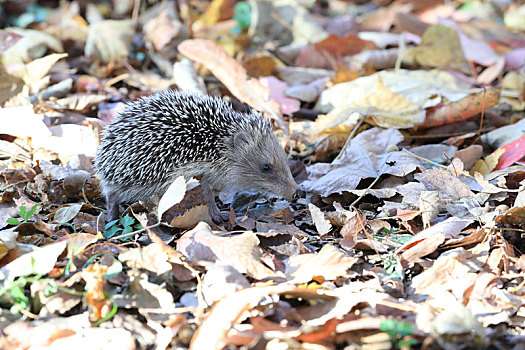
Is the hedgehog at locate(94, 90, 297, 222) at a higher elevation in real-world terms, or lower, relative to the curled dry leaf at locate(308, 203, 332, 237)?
higher

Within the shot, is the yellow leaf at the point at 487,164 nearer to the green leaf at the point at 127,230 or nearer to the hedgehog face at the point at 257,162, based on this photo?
the hedgehog face at the point at 257,162

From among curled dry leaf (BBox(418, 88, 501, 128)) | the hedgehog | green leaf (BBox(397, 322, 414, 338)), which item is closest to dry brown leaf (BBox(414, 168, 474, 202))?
the hedgehog

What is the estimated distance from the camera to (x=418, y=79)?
6.99 metres

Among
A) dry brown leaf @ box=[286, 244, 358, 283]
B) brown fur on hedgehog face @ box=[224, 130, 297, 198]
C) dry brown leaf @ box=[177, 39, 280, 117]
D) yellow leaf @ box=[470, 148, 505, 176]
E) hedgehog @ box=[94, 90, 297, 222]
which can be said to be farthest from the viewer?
dry brown leaf @ box=[177, 39, 280, 117]

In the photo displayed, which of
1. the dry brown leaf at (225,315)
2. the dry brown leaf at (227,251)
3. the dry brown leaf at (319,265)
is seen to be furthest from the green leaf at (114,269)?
the dry brown leaf at (319,265)

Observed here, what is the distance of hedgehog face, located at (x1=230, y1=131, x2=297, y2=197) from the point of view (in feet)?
16.3

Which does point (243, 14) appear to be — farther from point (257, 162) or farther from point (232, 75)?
point (257, 162)

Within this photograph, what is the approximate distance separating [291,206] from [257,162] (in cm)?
56

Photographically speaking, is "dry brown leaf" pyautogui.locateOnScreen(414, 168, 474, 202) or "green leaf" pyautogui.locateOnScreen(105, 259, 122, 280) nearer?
"green leaf" pyautogui.locateOnScreen(105, 259, 122, 280)

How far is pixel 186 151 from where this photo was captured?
15.1ft

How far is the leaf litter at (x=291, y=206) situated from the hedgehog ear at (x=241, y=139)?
0.61 metres

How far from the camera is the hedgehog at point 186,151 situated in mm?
4520

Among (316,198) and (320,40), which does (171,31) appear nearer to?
(320,40)

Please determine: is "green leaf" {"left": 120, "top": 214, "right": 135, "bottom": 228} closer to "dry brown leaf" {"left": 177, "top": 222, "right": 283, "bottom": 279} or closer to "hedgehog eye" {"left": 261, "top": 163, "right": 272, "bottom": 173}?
"dry brown leaf" {"left": 177, "top": 222, "right": 283, "bottom": 279}
